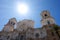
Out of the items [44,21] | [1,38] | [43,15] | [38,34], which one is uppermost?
[43,15]

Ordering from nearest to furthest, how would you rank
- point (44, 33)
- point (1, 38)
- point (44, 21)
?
1. point (44, 33)
2. point (1, 38)
3. point (44, 21)

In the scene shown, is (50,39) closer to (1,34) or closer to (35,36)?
(35,36)

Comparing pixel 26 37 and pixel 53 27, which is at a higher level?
pixel 53 27

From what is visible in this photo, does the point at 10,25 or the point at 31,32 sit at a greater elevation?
the point at 10,25

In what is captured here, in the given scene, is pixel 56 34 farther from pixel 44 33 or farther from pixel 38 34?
pixel 38 34

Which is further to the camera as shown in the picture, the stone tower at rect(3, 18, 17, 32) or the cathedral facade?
the stone tower at rect(3, 18, 17, 32)

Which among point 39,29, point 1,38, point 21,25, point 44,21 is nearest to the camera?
point 39,29

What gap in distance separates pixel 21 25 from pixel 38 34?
17565mm

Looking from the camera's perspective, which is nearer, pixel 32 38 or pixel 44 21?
pixel 32 38

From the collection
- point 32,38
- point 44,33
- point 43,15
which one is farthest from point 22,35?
point 43,15

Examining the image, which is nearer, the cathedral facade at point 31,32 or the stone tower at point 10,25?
the cathedral facade at point 31,32

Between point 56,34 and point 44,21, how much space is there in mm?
15237

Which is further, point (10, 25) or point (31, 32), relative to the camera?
point (10, 25)

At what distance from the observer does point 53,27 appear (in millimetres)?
43438
